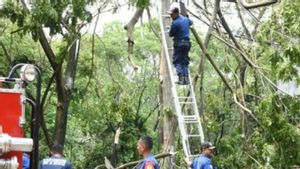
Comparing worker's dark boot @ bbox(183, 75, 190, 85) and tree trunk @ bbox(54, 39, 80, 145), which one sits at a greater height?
worker's dark boot @ bbox(183, 75, 190, 85)

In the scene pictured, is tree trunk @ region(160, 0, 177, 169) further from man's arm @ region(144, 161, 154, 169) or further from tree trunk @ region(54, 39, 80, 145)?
man's arm @ region(144, 161, 154, 169)

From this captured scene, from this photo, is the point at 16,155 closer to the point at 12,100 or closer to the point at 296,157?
the point at 12,100

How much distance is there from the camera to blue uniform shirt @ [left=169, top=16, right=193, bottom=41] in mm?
9734

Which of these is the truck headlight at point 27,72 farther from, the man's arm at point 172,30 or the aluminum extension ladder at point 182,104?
the man's arm at point 172,30

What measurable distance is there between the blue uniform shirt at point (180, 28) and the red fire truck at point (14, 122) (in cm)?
525

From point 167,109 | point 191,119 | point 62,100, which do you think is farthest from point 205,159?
point 62,100

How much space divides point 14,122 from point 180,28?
221 inches

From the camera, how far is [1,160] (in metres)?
4.27

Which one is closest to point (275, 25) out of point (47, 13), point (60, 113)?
point (47, 13)

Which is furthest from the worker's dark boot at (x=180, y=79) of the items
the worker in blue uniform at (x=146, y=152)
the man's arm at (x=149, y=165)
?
the man's arm at (x=149, y=165)

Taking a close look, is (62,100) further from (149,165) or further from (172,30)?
(149,165)

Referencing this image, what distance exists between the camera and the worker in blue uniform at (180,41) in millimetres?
9750

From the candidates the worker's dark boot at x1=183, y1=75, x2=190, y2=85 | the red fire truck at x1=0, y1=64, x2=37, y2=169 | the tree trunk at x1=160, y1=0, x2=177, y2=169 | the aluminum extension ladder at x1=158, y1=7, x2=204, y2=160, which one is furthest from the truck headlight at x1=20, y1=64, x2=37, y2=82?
the tree trunk at x1=160, y1=0, x2=177, y2=169

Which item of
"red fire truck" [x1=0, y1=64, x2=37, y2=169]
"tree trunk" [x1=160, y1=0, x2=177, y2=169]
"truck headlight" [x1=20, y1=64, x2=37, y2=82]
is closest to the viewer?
"red fire truck" [x1=0, y1=64, x2=37, y2=169]
